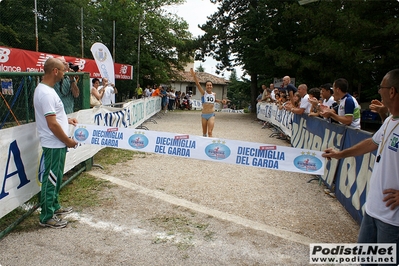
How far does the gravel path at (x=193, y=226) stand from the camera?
314 cm

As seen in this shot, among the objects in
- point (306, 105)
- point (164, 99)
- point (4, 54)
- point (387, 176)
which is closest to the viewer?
point (387, 176)

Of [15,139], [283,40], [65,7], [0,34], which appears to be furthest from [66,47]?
[15,139]

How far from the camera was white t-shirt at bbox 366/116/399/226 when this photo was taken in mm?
1989

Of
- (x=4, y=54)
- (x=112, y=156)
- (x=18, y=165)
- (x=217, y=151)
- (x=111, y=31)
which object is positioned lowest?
(x=112, y=156)

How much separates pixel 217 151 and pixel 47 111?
219 centimetres

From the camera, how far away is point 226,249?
131 inches

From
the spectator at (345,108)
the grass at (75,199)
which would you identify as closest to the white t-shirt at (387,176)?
the spectator at (345,108)

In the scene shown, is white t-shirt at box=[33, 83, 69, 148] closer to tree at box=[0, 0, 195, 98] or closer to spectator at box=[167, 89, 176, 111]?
tree at box=[0, 0, 195, 98]

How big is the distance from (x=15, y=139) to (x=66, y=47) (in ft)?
60.9

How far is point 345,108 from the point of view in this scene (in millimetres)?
5070

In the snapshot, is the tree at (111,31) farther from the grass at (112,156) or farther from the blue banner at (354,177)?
the blue banner at (354,177)

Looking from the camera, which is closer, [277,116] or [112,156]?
[112,156]

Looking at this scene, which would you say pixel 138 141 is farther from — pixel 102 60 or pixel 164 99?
pixel 164 99

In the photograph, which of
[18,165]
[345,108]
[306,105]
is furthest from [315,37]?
[18,165]
